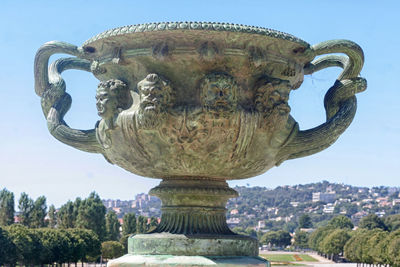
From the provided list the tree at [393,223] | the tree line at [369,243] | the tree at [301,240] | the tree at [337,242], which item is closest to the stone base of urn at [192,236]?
the tree line at [369,243]

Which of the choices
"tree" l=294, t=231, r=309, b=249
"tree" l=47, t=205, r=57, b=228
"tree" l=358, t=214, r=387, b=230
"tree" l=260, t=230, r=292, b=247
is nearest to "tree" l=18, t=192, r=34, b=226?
"tree" l=47, t=205, r=57, b=228

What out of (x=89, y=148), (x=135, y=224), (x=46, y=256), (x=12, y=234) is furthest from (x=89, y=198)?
(x=89, y=148)

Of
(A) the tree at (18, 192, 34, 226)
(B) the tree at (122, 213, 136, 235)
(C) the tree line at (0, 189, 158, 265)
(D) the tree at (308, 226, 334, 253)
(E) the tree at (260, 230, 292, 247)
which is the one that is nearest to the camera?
(C) the tree line at (0, 189, 158, 265)

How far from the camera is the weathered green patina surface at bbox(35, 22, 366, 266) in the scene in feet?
19.7

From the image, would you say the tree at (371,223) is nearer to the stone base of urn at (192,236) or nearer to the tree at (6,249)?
the tree at (6,249)

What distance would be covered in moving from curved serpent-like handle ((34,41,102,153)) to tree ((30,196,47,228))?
66772mm

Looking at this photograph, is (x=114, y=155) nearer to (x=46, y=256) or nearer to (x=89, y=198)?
(x=46, y=256)

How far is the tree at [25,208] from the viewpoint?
70.5 meters

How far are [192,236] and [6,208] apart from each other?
6460 cm

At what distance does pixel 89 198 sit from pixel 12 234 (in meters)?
27.0

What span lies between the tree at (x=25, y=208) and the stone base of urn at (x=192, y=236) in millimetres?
66174

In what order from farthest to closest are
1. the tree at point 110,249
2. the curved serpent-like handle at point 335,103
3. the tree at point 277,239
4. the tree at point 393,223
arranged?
the tree at point 277,239 < the tree at point 393,223 < the tree at point 110,249 < the curved serpent-like handle at point 335,103

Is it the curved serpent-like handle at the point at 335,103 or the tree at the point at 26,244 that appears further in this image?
the tree at the point at 26,244

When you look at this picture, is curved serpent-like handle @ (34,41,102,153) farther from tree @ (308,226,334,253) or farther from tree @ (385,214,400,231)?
tree @ (308,226,334,253)
